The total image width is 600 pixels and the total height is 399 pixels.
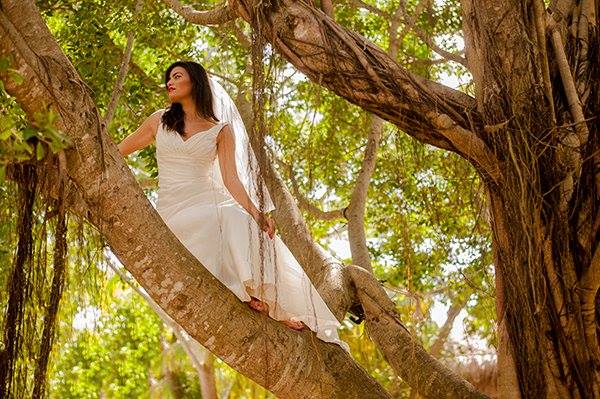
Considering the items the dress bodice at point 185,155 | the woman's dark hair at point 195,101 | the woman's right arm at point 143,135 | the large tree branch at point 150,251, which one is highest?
the woman's dark hair at point 195,101

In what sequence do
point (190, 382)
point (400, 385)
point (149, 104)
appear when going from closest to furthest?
point (149, 104), point (400, 385), point (190, 382)

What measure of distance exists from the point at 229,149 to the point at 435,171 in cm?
251

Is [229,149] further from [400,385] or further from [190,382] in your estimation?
[190,382]

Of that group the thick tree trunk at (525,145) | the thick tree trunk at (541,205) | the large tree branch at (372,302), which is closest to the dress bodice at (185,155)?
the large tree branch at (372,302)

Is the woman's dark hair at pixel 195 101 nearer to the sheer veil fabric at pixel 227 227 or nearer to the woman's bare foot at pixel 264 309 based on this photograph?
the sheer veil fabric at pixel 227 227

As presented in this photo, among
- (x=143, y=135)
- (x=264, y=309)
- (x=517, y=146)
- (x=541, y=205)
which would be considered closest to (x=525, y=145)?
(x=517, y=146)

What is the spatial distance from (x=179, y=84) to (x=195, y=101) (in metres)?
0.08

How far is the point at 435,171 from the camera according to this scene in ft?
18.9

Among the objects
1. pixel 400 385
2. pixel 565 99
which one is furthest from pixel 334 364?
pixel 400 385

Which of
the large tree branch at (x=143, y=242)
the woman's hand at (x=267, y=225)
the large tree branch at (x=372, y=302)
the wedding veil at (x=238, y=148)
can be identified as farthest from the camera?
the large tree branch at (x=372, y=302)

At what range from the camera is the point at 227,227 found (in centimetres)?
331

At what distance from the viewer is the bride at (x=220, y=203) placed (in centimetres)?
321

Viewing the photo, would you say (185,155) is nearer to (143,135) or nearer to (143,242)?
(143,135)

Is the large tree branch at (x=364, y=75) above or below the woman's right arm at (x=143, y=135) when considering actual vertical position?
above
